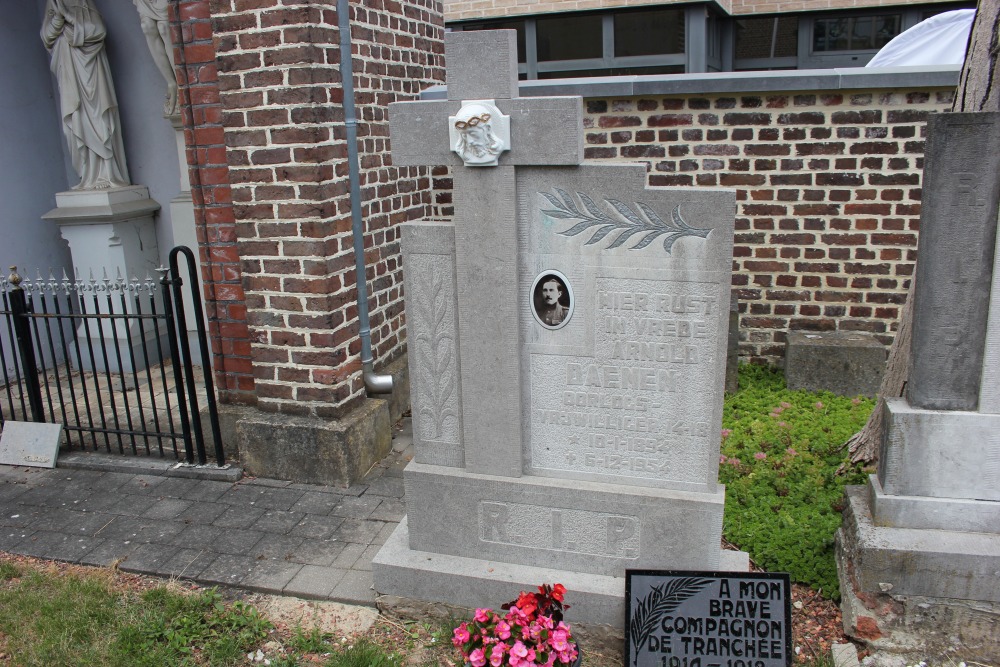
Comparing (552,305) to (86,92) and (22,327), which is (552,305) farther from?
(86,92)

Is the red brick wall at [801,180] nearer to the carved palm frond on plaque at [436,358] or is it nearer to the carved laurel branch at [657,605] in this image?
the carved palm frond on plaque at [436,358]

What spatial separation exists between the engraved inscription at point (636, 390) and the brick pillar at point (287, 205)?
1.79 m

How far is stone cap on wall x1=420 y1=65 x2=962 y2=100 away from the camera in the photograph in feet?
16.1

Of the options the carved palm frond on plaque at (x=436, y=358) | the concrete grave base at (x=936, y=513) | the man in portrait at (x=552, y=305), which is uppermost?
the man in portrait at (x=552, y=305)

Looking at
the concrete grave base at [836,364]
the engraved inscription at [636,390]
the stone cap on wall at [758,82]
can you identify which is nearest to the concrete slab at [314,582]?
the engraved inscription at [636,390]

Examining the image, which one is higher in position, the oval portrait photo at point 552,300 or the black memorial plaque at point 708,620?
the oval portrait photo at point 552,300

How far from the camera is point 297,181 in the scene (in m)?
4.25

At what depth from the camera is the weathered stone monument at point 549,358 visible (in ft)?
9.10

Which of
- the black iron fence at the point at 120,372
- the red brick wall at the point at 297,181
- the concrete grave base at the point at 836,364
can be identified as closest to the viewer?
the red brick wall at the point at 297,181

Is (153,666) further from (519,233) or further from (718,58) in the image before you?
(718,58)

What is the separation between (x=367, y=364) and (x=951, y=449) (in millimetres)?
3221

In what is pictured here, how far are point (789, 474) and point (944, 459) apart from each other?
1121 mm

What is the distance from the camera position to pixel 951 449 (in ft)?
9.45

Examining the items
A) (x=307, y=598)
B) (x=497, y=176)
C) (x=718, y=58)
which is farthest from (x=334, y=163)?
(x=718, y=58)
